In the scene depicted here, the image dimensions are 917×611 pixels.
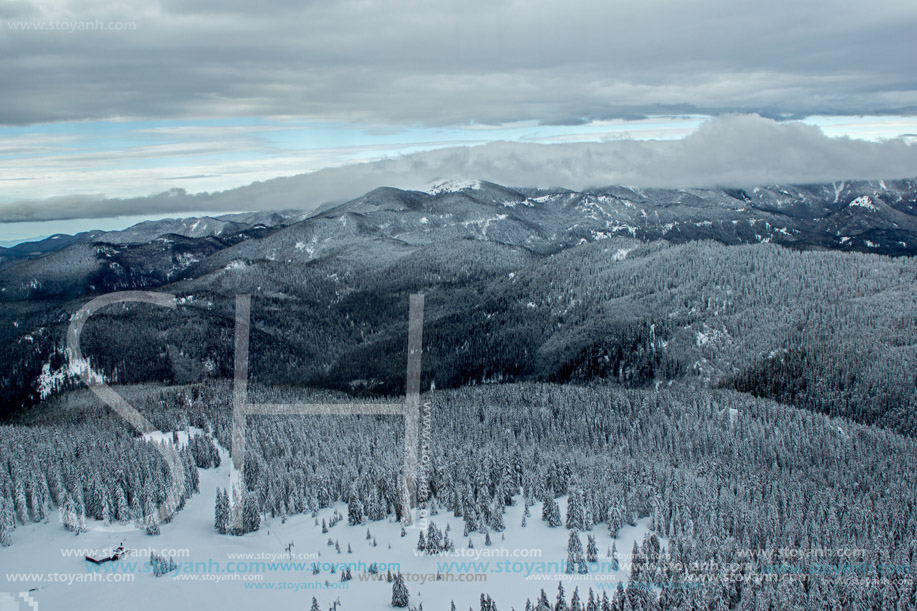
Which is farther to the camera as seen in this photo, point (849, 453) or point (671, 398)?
point (671, 398)

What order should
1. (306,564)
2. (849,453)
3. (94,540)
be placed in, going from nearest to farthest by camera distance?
(306,564) < (94,540) < (849,453)

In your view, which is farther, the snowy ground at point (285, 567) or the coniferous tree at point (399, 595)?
the snowy ground at point (285, 567)

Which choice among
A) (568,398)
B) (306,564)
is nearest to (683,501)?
(306,564)

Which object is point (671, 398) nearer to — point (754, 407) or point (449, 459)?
point (754, 407)

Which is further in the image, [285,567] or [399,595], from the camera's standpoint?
[285,567]

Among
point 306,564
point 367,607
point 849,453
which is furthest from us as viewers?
point 849,453

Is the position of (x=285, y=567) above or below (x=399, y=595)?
below

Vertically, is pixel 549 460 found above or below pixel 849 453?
above

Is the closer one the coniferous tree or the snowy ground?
the coniferous tree
